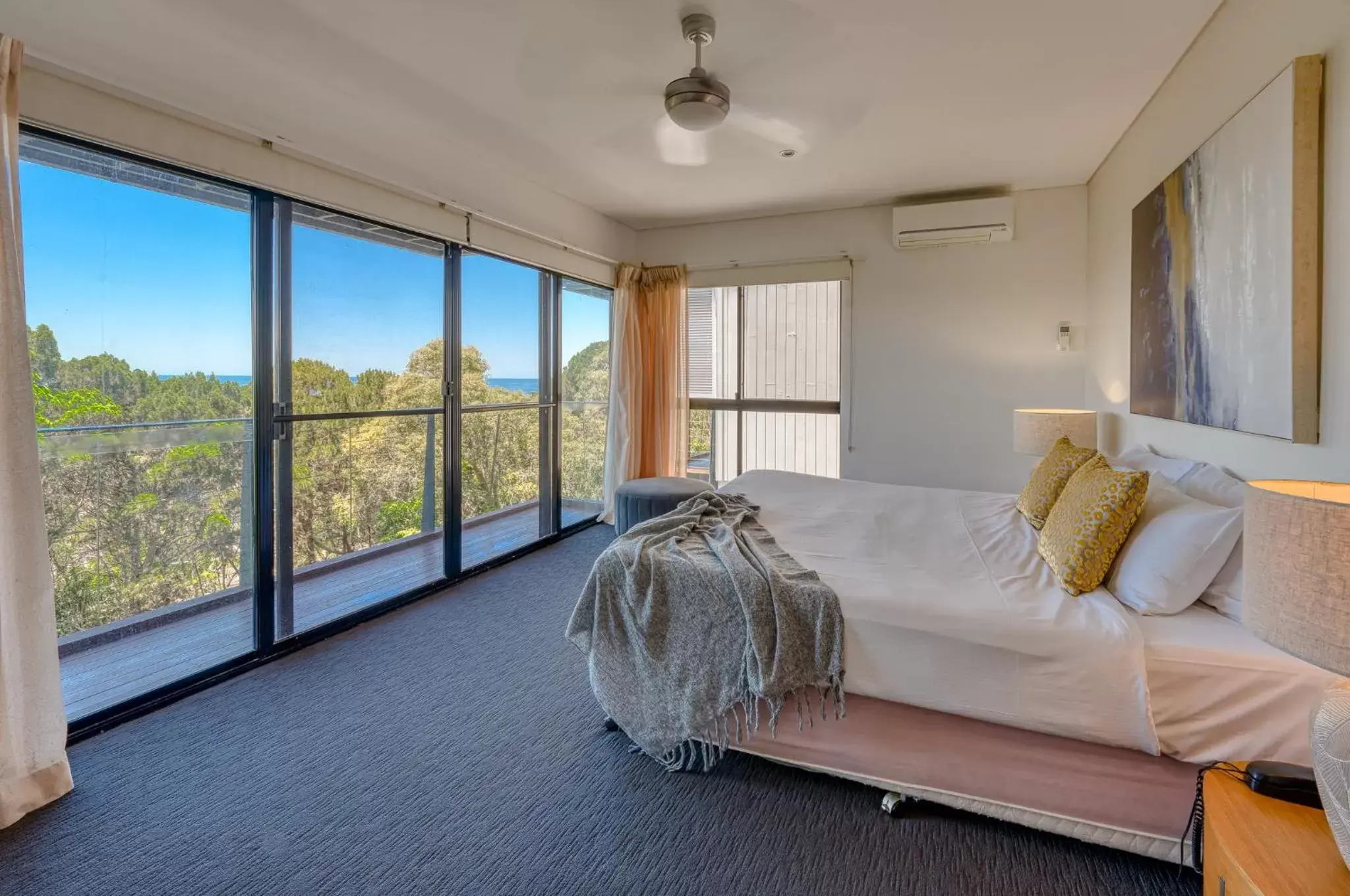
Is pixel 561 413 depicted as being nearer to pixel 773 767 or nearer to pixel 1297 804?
pixel 773 767

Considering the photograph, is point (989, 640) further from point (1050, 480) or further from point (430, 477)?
point (430, 477)

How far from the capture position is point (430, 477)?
3.52 meters

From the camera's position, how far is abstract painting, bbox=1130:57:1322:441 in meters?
1.55

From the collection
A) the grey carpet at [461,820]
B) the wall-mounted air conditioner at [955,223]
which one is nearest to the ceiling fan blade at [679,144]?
the wall-mounted air conditioner at [955,223]

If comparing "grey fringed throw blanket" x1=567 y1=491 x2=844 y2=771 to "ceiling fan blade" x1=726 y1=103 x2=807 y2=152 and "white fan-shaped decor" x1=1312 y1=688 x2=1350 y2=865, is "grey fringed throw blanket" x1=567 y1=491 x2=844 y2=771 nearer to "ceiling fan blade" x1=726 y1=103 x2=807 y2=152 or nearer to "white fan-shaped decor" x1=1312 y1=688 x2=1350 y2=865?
"white fan-shaped decor" x1=1312 y1=688 x2=1350 y2=865

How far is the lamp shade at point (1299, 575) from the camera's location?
0.91m

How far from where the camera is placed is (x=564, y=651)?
2.73 metres

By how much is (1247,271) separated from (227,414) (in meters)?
3.78

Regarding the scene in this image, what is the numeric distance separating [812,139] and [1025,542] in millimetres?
2398

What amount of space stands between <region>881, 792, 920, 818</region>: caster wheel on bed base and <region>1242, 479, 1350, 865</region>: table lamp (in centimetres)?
94

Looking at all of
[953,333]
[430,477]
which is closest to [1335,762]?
[430,477]

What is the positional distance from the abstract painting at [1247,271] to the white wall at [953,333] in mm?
1650

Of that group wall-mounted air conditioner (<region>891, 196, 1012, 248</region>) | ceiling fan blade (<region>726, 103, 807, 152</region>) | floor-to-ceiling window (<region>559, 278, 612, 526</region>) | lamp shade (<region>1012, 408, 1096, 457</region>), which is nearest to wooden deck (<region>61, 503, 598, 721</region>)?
floor-to-ceiling window (<region>559, 278, 612, 526</region>)

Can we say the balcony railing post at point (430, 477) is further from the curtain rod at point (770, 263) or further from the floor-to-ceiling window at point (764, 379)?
the curtain rod at point (770, 263)
